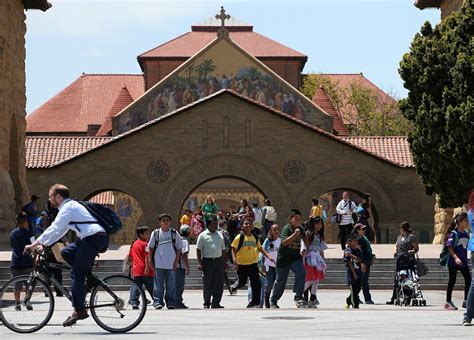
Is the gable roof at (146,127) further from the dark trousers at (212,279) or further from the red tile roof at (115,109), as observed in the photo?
the dark trousers at (212,279)

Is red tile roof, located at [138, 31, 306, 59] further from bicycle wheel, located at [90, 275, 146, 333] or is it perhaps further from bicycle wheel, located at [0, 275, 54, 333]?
bicycle wheel, located at [90, 275, 146, 333]

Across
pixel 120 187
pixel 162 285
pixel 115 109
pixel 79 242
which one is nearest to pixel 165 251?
pixel 162 285

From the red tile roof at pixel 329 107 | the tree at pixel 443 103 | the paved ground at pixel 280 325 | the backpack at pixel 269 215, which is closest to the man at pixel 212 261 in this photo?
the paved ground at pixel 280 325

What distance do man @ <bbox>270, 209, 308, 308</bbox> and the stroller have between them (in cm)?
242

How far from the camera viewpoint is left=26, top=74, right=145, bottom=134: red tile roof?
291 feet

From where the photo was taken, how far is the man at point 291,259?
20578mm

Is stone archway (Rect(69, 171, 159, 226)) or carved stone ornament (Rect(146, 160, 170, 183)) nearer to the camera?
stone archway (Rect(69, 171, 159, 226))

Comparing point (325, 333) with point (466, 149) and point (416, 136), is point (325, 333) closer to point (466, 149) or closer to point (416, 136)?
point (466, 149)

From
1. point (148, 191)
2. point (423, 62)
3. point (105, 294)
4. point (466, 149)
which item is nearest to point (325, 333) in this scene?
point (105, 294)

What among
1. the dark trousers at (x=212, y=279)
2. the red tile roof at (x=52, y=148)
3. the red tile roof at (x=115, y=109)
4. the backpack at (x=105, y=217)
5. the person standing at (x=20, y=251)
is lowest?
the dark trousers at (x=212, y=279)

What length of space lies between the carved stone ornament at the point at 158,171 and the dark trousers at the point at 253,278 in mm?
29306

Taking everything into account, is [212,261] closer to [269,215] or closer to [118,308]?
[118,308]

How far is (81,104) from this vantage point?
92.1 metres

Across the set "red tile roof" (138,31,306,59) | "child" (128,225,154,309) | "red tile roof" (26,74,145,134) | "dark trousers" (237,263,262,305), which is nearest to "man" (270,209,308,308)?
"dark trousers" (237,263,262,305)
